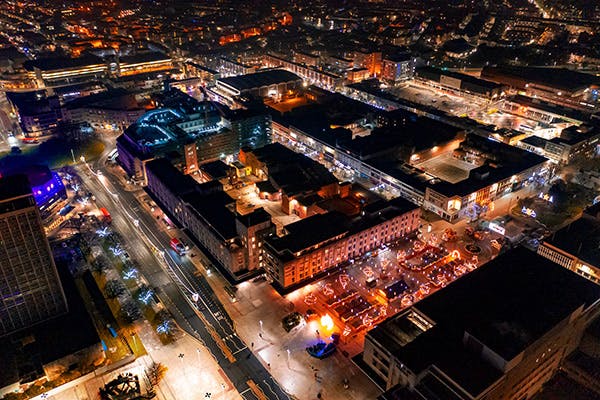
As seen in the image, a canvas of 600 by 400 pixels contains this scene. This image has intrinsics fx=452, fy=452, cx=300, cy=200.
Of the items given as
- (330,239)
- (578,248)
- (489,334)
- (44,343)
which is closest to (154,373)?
(44,343)

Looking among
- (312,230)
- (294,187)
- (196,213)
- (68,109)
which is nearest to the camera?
(312,230)

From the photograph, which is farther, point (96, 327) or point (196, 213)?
point (196, 213)

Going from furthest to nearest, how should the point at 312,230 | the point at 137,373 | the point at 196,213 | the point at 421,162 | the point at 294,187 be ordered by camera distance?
the point at 421,162
the point at 294,187
the point at 196,213
the point at 312,230
the point at 137,373

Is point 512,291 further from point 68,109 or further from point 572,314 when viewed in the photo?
point 68,109

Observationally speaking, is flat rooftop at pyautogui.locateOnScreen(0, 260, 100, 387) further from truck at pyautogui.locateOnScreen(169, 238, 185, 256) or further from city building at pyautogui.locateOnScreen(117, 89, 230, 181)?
city building at pyautogui.locateOnScreen(117, 89, 230, 181)

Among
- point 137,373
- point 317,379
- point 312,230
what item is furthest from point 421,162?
point 137,373

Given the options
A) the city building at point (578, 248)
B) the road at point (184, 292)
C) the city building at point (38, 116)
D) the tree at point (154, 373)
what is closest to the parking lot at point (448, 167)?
the city building at point (578, 248)

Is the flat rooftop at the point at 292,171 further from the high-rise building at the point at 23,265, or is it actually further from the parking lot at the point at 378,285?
the high-rise building at the point at 23,265
